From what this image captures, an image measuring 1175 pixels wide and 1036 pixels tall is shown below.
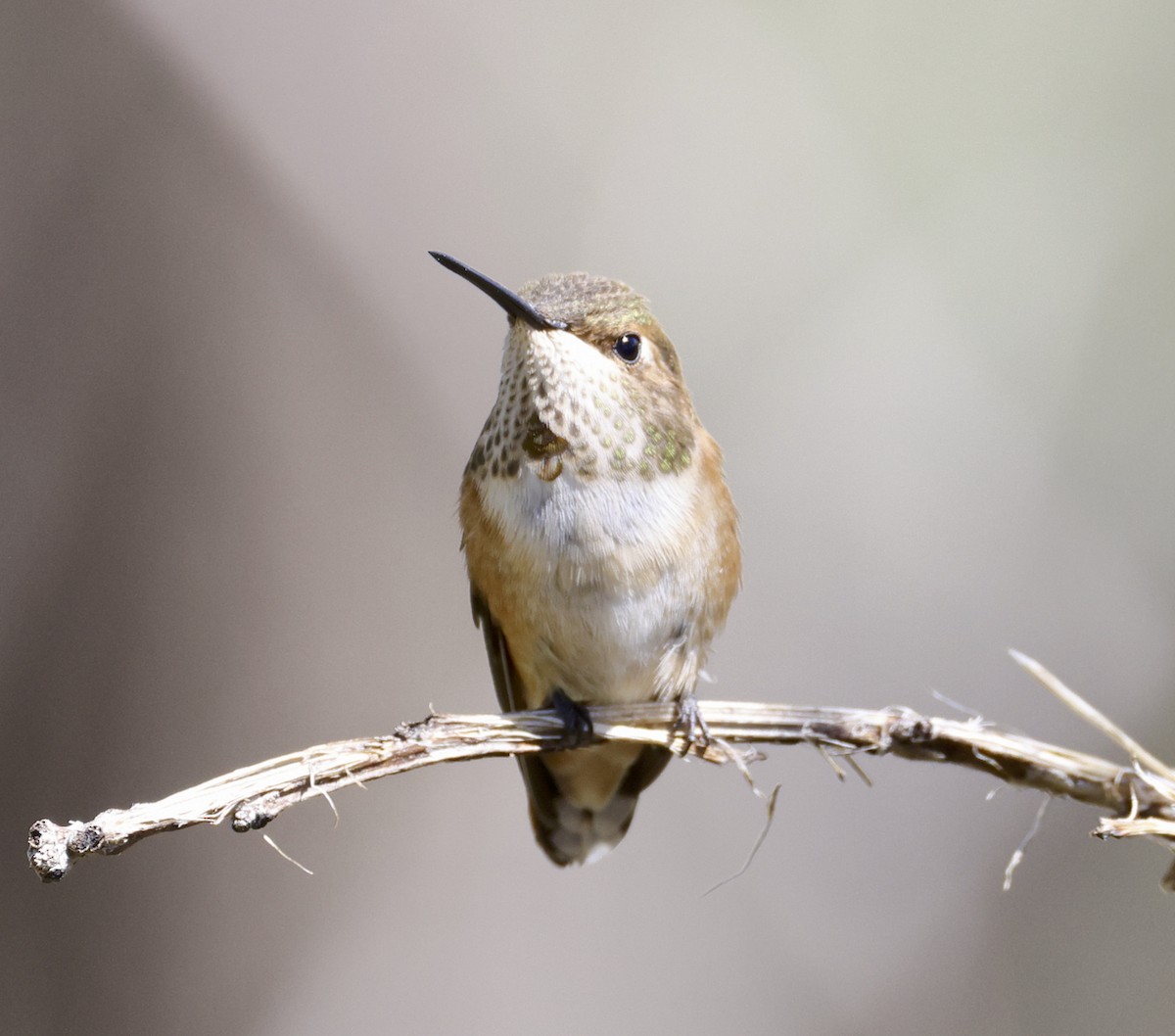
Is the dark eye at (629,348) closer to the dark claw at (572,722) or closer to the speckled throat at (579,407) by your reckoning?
the speckled throat at (579,407)

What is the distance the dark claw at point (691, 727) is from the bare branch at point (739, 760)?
0.03 metres

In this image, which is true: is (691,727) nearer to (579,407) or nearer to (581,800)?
(579,407)

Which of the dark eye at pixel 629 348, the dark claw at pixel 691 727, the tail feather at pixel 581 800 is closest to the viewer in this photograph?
the dark claw at pixel 691 727

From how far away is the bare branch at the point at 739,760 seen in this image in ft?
3.97

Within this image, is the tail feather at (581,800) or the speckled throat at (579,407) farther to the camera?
the tail feather at (581,800)

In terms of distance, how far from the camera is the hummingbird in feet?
6.60

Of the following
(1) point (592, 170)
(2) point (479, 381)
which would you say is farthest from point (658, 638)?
(1) point (592, 170)

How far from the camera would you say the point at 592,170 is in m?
3.47

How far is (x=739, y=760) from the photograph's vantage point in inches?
63.6

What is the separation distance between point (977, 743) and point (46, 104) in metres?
2.94

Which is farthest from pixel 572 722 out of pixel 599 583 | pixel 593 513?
pixel 593 513

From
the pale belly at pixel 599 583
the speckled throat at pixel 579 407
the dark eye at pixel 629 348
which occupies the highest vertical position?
the dark eye at pixel 629 348

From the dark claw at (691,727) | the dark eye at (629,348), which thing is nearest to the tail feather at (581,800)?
the dark claw at (691,727)

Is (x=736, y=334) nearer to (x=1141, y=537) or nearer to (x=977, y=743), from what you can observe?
(x=1141, y=537)
